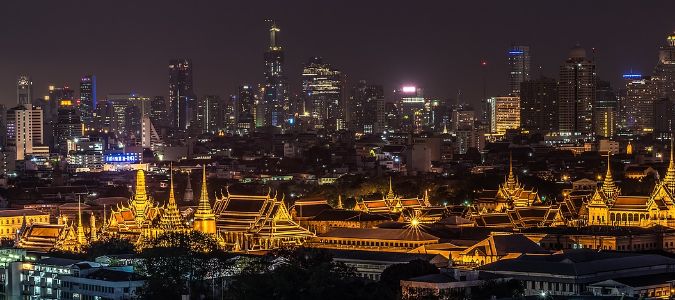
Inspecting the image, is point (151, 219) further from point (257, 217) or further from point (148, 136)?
point (148, 136)

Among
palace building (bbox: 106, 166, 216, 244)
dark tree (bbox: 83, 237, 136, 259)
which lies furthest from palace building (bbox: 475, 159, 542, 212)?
dark tree (bbox: 83, 237, 136, 259)

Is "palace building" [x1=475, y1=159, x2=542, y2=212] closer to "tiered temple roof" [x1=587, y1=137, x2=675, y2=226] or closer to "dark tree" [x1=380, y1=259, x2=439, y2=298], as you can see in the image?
"tiered temple roof" [x1=587, y1=137, x2=675, y2=226]

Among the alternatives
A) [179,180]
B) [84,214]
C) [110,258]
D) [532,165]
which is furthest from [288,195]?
[110,258]

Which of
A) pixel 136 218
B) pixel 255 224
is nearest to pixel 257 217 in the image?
pixel 255 224

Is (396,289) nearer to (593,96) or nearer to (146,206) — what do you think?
(146,206)

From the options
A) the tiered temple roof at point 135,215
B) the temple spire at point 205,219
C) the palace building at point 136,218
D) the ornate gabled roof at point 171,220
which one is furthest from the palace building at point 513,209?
the tiered temple roof at point 135,215
